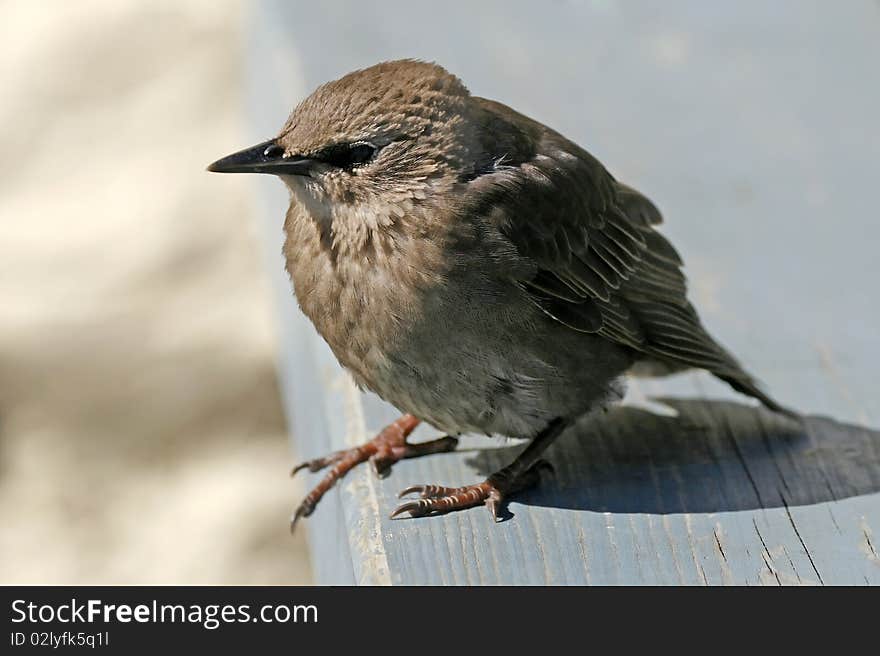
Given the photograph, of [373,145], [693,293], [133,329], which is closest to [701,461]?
[693,293]

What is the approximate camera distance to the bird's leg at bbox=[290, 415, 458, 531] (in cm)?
343

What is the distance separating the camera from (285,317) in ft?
14.2

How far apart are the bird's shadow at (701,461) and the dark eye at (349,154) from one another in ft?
2.63

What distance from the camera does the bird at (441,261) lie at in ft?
10.4

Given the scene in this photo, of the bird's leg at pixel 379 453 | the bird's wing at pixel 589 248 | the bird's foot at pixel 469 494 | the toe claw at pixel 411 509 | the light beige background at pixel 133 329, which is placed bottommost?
the toe claw at pixel 411 509

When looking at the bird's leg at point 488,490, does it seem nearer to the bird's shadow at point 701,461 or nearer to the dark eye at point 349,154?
the bird's shadow at point 701,461

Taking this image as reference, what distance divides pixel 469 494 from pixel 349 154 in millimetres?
774

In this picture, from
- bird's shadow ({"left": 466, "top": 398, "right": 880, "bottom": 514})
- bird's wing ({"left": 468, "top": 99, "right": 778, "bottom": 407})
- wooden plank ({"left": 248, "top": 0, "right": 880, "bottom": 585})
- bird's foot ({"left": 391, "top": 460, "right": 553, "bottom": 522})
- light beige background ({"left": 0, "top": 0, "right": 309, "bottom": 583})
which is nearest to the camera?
wooden plank ({"left": 248, "top": 0, "right": 880, "bottom": 585})

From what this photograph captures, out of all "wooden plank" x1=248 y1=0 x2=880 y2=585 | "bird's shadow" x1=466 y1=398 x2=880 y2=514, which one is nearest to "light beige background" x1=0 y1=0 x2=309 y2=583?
"wooden plank" x1=248 y1=0 x2=880 y2=585

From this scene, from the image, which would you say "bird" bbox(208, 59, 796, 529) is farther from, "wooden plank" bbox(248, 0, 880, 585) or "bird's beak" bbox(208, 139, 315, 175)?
"wooden plank" bbox(248, 0, 880, 585)

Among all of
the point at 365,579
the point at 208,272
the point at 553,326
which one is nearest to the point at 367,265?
the point at 553,326

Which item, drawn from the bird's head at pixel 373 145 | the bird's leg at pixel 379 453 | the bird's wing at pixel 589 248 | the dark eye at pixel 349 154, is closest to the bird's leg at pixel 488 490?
the bird's leg at pixel 379 453
